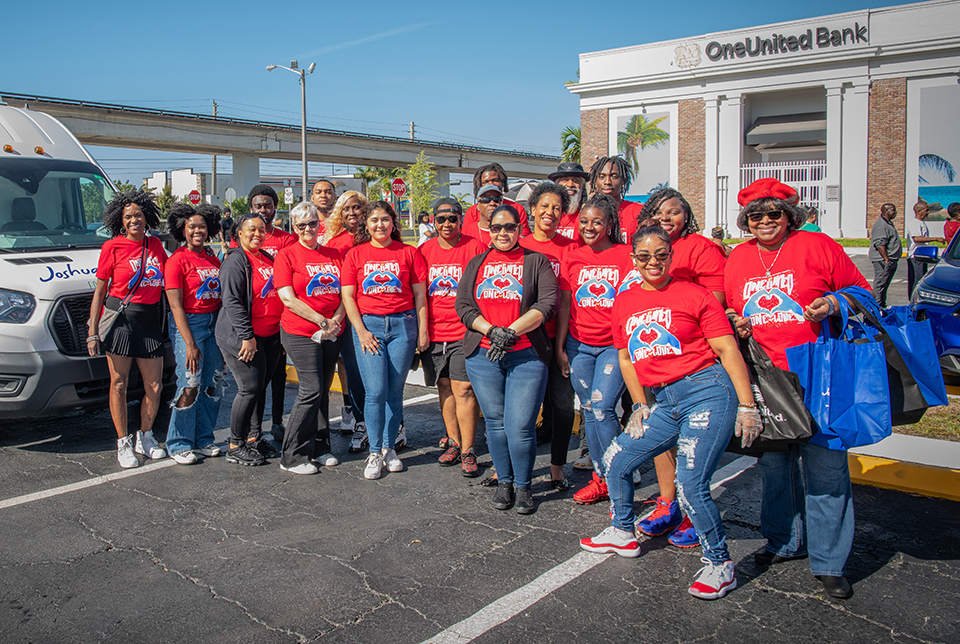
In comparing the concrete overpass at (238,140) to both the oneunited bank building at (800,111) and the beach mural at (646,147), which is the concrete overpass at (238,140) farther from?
the beach mural at (646,147)

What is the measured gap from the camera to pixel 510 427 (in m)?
4.70

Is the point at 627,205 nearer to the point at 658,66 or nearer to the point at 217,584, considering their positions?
the point at 217,584

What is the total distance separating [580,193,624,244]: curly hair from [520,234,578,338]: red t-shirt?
30 centimetres

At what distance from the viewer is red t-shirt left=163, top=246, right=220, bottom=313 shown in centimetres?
565

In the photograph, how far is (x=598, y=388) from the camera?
4.50 m

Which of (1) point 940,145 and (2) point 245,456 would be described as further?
(1) point 940,145

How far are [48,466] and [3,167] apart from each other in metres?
3.03

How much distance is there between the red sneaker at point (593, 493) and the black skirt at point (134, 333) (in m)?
3.55

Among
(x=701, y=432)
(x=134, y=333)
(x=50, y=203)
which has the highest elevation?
(x=50, y=203)

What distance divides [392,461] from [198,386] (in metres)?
1.73

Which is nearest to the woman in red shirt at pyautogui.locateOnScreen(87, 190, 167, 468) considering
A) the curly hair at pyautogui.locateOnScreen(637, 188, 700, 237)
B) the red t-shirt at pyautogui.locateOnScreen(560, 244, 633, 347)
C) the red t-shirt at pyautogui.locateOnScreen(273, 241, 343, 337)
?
the red t-shirt at pyautogui.locateOnScreen(273, 241, 343, 337)

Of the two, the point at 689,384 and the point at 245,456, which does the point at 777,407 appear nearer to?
the point at 689,384

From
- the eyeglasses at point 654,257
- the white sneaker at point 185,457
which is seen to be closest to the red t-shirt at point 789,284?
the eyeglasses at point 654,257

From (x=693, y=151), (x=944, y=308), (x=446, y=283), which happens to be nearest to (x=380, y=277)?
(x=446, y=283)
